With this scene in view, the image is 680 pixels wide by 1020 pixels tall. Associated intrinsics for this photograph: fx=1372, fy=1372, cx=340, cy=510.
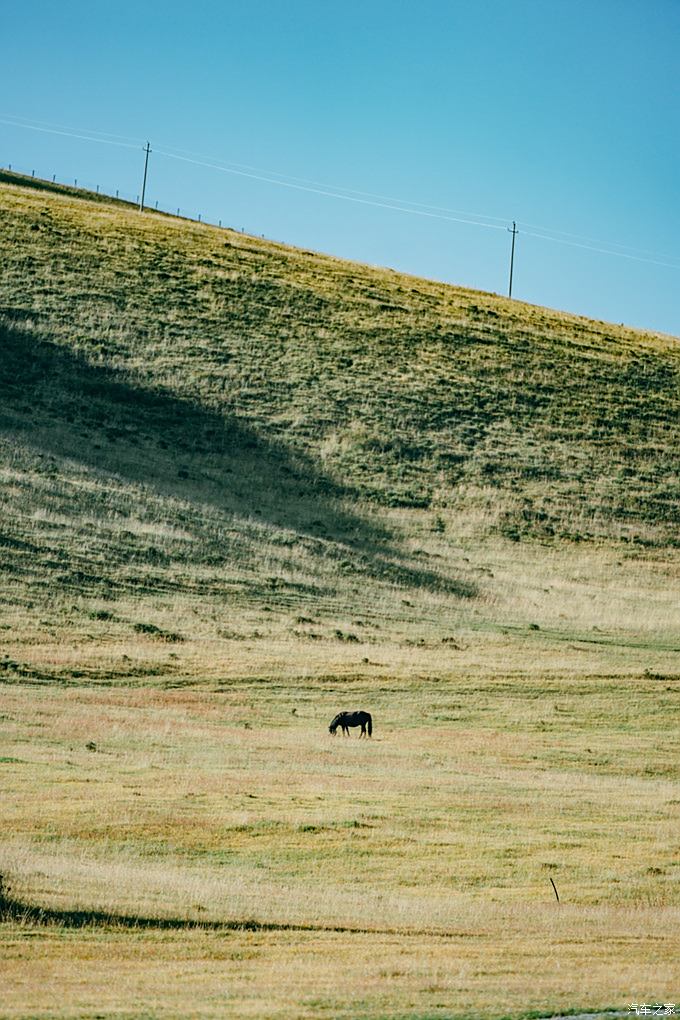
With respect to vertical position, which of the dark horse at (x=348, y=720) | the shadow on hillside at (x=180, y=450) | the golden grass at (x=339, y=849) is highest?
the shadow on hillside at (x=180, y=450)

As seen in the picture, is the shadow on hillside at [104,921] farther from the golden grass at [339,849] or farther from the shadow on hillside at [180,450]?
the shadow on hillside at [180,450]

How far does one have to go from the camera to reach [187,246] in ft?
314

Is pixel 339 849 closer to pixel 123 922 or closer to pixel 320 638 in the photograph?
pixel 123 922

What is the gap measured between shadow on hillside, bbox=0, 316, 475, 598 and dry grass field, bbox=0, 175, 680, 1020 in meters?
0.21

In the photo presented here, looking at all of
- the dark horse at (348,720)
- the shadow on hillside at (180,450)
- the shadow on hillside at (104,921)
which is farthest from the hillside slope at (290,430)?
the shadow on hillside at (104,921)

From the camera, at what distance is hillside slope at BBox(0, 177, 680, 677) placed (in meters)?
52.2

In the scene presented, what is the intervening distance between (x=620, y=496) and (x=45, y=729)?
40814 mm

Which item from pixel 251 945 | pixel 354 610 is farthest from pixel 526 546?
pixel 251 945

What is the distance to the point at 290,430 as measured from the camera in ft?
224

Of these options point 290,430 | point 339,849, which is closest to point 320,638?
point 339,849

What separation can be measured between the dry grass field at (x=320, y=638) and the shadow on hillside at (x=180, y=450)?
0.21 metres

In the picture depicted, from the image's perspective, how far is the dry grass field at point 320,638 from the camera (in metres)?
16.9

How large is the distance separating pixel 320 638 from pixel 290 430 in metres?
25.4

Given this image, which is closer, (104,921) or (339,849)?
(104,921)
